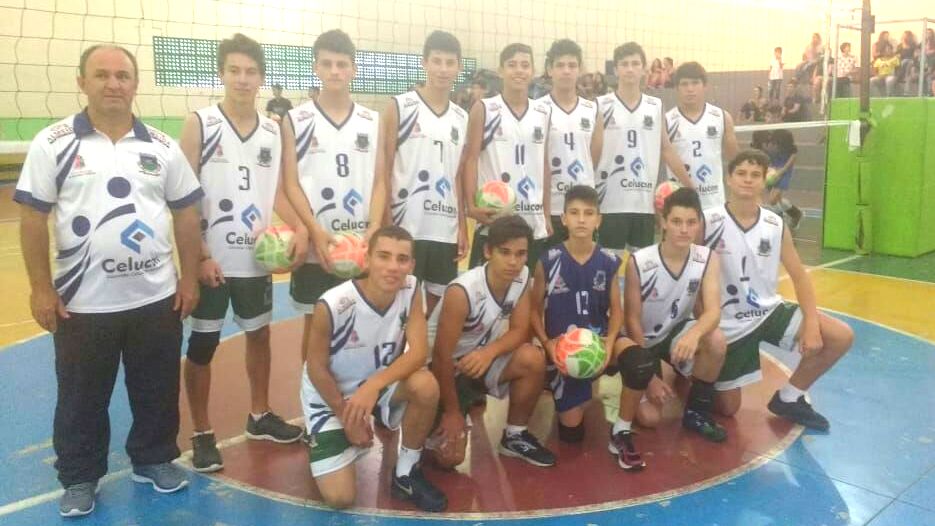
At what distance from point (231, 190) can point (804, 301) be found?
9.14ft

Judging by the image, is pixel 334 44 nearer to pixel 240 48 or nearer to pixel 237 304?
pixel 240 48

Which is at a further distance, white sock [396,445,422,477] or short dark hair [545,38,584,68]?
short dark hair [545,38,584,68]

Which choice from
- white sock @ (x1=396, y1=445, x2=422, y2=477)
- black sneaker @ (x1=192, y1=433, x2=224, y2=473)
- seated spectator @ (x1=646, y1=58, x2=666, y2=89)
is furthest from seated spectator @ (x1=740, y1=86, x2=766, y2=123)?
black sneaker @ (x1=192, y1=433, x2=224, y2=473)

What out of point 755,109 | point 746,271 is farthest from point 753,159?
point 755,109

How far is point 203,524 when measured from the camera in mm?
2945

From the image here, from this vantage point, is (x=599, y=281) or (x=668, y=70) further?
(x=668, y=70)

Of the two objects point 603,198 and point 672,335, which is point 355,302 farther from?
point 603,198

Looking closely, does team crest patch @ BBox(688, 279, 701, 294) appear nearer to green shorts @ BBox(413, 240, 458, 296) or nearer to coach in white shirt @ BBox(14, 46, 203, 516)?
green shorts @ BBox(413, 240, 458, 296)

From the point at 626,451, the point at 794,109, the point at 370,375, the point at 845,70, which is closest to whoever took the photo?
the point at 370,375

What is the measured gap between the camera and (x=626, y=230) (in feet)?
16.2

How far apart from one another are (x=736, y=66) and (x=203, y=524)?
17598mm

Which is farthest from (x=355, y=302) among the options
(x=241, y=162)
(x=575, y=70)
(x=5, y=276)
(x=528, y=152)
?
(x=5, y=276)

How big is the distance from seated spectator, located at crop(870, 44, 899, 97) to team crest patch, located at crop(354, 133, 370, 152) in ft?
41.6

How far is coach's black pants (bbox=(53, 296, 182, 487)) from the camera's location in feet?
9.72
